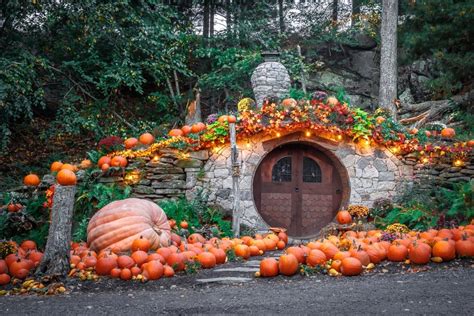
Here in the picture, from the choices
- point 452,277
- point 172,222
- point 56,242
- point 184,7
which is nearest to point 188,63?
point 184,7

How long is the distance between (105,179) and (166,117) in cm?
479

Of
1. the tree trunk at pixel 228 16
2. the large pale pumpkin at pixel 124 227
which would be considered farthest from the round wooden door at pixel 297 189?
the tree trunk at pixel 228 16

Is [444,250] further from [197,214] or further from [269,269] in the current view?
[197,214]

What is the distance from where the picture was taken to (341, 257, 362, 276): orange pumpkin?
15.2 feet

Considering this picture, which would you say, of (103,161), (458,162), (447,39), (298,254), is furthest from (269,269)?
(447,39)

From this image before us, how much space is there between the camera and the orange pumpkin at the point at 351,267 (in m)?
4.63

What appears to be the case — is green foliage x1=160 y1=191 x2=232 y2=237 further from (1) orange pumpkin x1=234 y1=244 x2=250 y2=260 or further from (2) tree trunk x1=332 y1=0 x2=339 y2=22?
(2) tree trunk x1=332 y1=0 x2=339 y2=22

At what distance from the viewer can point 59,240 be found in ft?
15.7

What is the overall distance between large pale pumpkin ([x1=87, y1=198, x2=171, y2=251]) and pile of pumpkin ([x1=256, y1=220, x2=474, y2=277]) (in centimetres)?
164

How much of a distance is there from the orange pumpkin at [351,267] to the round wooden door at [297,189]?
4.14 meters

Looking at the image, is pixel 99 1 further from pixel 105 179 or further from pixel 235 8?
pixel 235 8

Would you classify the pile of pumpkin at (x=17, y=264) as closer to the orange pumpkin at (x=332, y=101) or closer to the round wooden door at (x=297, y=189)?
the round wooden door at (x=297, y=189)

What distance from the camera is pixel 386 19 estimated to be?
11.8 meters

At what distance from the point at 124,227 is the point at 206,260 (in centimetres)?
116
